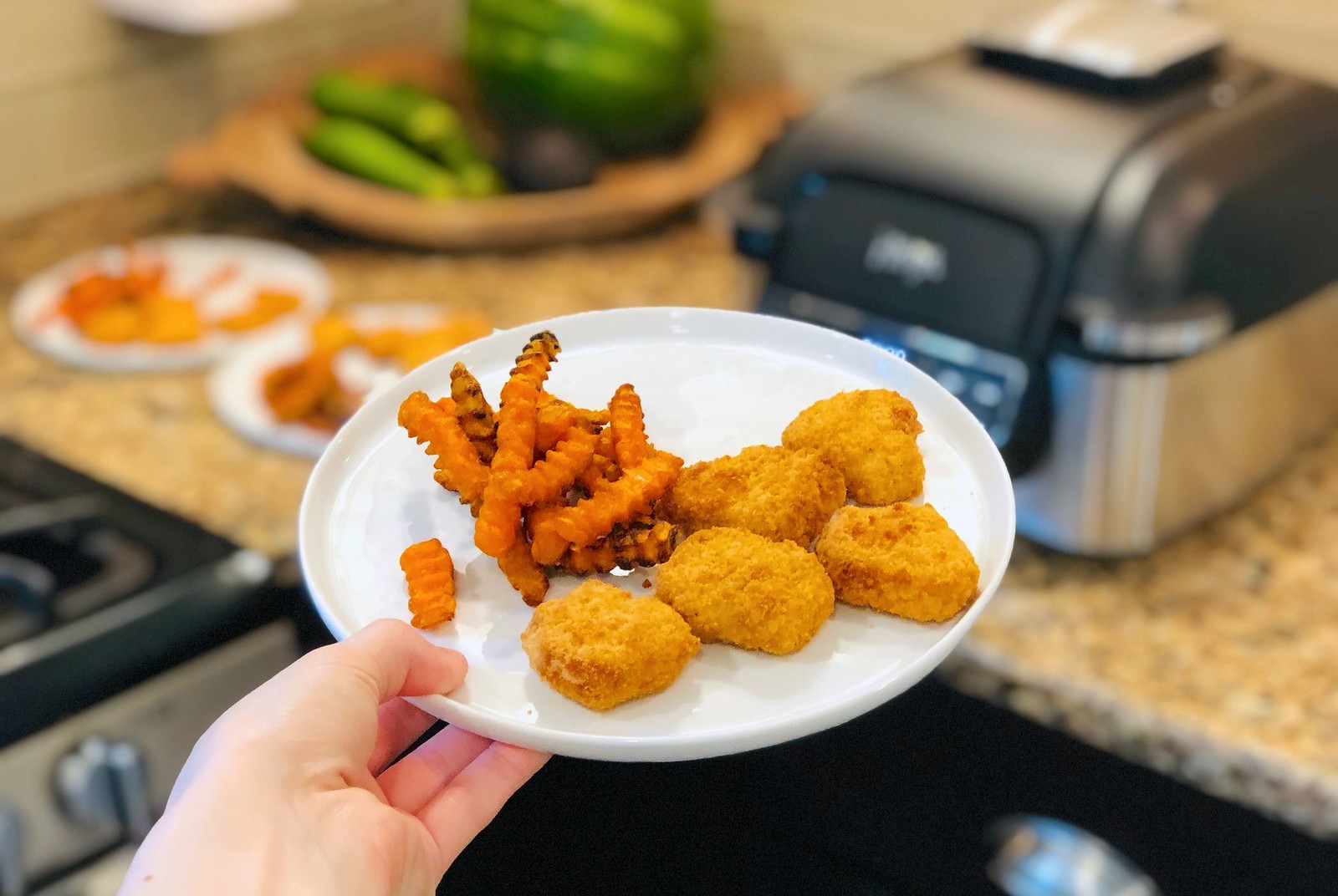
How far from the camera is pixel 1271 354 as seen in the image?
0.94 metres

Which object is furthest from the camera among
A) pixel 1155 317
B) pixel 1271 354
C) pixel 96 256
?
pixel 96 256

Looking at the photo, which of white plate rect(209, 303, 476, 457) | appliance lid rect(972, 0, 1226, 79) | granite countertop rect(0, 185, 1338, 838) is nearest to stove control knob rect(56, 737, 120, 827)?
granite countertop rect(0, 185, 1338, 838)

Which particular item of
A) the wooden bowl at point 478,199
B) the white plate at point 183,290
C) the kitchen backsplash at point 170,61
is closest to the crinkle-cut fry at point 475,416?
the white plate at point 183,290

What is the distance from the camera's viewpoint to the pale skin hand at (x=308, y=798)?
0.51m

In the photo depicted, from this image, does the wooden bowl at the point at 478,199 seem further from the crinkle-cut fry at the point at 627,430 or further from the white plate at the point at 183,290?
the crinkle-cut fry at the point at 627,430

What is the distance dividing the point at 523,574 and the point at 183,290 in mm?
966

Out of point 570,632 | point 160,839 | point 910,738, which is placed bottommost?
point 910,738

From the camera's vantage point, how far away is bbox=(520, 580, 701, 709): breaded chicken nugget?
0.49 metres

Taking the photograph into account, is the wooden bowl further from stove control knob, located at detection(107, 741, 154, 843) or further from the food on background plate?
stove control knob, located at detection(107, 741, 154, 843)

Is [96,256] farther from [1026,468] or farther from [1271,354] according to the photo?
[1271,354]

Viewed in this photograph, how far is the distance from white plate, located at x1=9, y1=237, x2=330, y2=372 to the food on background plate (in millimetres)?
133

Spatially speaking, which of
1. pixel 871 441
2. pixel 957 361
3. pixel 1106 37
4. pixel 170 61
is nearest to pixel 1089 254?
pixel 957 361

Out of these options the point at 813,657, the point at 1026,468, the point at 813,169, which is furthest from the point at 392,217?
the point at 813,657

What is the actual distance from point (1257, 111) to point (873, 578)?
62 cm
